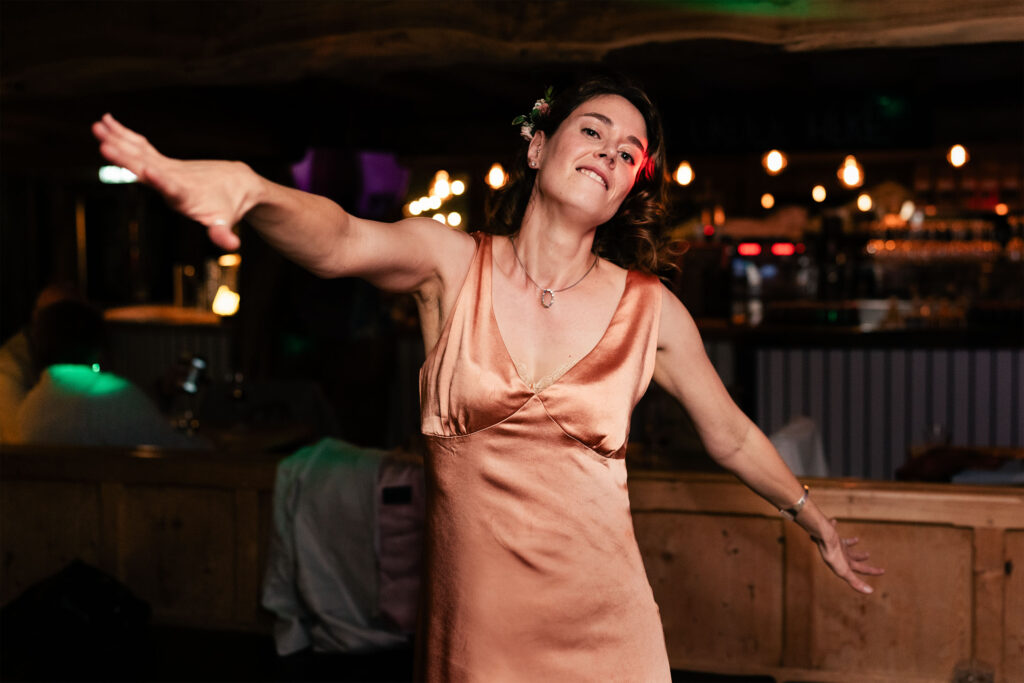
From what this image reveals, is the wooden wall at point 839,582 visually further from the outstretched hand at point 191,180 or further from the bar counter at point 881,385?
the bar counter at point 881,385

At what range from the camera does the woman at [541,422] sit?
1.65 m

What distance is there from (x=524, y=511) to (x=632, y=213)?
696 mm

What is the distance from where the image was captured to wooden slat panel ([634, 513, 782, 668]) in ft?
Result: 10.8

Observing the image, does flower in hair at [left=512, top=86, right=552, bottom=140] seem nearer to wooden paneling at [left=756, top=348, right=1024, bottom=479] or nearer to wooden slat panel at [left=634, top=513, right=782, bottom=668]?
wooden slat panel at [left=634, top=513, right=782, bottom=668]

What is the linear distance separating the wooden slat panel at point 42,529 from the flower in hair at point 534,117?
2738mm

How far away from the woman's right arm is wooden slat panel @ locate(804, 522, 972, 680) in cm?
217

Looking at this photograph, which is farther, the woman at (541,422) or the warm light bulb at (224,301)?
the warm light bulb at (224,301)

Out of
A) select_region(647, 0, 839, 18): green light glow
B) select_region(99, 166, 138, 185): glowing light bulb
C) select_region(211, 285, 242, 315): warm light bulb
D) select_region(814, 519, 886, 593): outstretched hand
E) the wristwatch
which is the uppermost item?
select_region(99, 166, 138, 185): glowing light bulb

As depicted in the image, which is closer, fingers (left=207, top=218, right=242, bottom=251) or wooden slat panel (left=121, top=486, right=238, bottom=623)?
fingers (left=207, top=218, right=242, bottom=251)

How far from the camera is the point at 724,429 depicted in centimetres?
196

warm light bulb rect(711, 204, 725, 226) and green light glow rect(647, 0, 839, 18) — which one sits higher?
green light glow rect(647, 0, 839, 18)

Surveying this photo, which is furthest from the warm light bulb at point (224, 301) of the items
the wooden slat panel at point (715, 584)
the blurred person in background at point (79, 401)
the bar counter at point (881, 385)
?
the wooden slat panel at point (715, 584)

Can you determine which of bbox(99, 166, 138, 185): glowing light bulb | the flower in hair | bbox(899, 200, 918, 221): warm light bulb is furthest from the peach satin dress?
bbox(99, 166, 138, 185): glowing light bulb

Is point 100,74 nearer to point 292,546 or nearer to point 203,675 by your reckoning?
point 292,546
